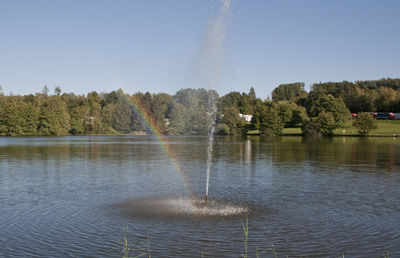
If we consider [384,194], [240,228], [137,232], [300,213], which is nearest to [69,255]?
[137,232]

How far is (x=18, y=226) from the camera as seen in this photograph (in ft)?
55.7

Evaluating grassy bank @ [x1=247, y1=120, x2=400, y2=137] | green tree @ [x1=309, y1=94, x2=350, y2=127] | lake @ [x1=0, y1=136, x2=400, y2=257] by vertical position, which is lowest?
lake @ [x1=0, y1=136, x2=400, y2=257]

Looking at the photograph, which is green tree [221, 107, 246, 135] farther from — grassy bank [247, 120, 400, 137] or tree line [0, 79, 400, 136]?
grassy bank [247, 120, 400, 137]

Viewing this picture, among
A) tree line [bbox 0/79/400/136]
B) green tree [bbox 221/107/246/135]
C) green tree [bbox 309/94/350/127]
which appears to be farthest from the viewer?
Result: green tree [bbox 221/107/246/135]

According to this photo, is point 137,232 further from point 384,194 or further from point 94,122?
point 94,122

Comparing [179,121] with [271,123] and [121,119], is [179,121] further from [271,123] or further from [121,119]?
[271,123]

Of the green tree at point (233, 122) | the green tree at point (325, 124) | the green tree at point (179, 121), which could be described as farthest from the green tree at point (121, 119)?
the green tree at point (325, 124)

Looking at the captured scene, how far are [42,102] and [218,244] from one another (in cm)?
18038

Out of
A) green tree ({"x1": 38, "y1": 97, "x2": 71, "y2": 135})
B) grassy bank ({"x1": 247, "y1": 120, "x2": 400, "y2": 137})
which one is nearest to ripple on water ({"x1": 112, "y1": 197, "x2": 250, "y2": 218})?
grassy bank ({"x1": 247, "y1": 120, "x2": 400, "y2": 137})

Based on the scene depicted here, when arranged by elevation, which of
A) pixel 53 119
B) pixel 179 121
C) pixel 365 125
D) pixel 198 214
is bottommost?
pixel 198 214

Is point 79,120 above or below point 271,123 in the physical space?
above

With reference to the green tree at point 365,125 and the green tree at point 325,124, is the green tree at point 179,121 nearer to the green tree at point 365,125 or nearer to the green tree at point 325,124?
the green tree at point 325,124

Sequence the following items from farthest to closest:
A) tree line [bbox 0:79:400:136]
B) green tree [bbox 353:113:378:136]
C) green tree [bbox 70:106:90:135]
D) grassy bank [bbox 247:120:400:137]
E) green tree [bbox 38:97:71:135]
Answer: green tree [bbox 70:106:90:135] < green tree [bbox 38:97:71:135] < tree line [bbox 0:79:400:136] < grassy bank [bbox 247:120:400:137] < green tree [bbox 353:113:378:136]

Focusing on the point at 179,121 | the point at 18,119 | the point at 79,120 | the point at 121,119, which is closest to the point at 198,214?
the point at 179,121
